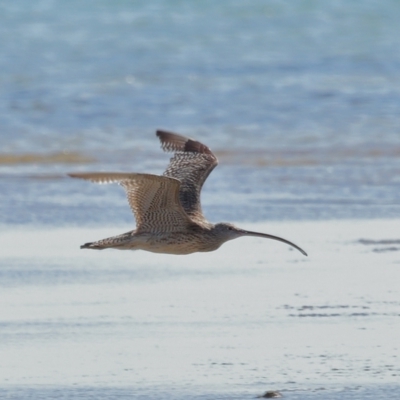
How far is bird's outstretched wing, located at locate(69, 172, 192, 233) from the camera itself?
6387 mm

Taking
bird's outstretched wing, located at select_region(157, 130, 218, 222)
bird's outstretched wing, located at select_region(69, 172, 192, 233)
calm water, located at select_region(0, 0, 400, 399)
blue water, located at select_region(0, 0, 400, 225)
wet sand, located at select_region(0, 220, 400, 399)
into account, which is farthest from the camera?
blue water, located at select_region(0, 0, 400, 225)

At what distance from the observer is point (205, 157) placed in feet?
24.6

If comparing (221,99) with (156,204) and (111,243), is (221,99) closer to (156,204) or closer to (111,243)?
(156,204)

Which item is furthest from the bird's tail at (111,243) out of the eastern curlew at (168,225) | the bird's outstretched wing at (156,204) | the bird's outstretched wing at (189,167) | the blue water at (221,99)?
the blue water at (221,99)

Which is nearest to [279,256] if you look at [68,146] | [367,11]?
[68,146]

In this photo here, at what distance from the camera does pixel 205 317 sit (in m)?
6.37

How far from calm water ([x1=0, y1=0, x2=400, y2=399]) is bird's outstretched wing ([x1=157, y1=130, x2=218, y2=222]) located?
17.3 inches

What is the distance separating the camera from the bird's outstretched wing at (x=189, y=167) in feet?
23.2

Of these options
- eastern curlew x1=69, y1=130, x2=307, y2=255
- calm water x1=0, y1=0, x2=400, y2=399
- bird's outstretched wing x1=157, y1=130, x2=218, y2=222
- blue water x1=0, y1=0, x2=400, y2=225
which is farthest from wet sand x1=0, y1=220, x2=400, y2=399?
blue water x1=0, y1=0, x2=400, y2=225

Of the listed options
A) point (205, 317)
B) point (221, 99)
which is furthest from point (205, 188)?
point (221, 99)

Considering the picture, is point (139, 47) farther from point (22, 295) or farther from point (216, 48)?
point (22, 295)

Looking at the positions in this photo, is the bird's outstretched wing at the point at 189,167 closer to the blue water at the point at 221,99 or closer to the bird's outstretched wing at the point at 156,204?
the bird's outstretched wing at the point at 156,204

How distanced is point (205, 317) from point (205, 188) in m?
3.63

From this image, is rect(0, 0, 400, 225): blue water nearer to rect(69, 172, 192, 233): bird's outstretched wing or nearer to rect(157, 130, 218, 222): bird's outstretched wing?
rect(157, 130, 218, 222): bird's outstretched wing
